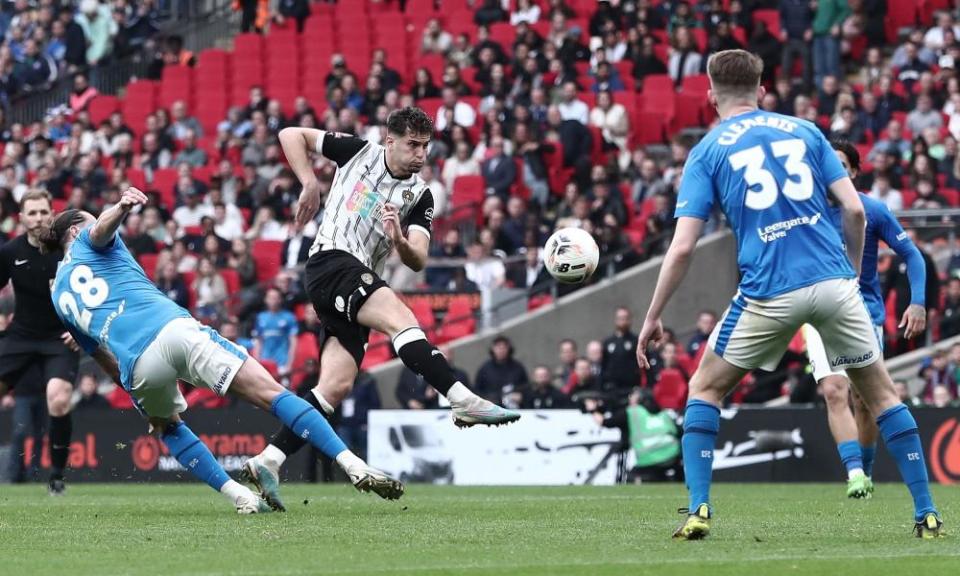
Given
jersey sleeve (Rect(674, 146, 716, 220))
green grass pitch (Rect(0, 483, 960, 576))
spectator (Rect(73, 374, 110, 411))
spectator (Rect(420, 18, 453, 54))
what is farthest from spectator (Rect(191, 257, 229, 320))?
jersey sleeve (Rect(674, 146, 716, 220))

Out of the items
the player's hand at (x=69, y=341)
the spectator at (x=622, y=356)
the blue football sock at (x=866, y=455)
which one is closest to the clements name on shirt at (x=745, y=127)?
the blue football sock at (x=866, y=455)

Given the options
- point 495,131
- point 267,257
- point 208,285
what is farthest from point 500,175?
point 208,285

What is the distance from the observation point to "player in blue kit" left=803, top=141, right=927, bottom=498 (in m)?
10.8

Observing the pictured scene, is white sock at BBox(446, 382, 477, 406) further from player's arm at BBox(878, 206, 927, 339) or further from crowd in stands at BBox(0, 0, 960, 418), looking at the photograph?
crowd in stands at BBox(0, 0, 960, 418)

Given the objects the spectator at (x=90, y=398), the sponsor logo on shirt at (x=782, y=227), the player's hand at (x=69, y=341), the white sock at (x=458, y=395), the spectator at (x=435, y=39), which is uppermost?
the spectator at (x=435, y=39)

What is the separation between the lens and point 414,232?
1043 cm

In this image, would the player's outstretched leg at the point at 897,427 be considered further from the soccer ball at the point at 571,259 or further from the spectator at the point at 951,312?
the spectator at the point at 951,312

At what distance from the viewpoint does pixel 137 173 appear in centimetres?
2714

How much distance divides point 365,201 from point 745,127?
11.0 ft

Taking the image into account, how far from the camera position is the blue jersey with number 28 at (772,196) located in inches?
304

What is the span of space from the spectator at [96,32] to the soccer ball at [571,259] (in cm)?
2382

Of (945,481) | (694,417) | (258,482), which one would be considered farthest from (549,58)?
(694,417)

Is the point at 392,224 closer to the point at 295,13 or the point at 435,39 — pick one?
the point at 435,39

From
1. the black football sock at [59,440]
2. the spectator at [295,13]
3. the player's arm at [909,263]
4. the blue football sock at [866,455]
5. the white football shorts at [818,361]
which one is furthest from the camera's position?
the spectator at [295,13]
